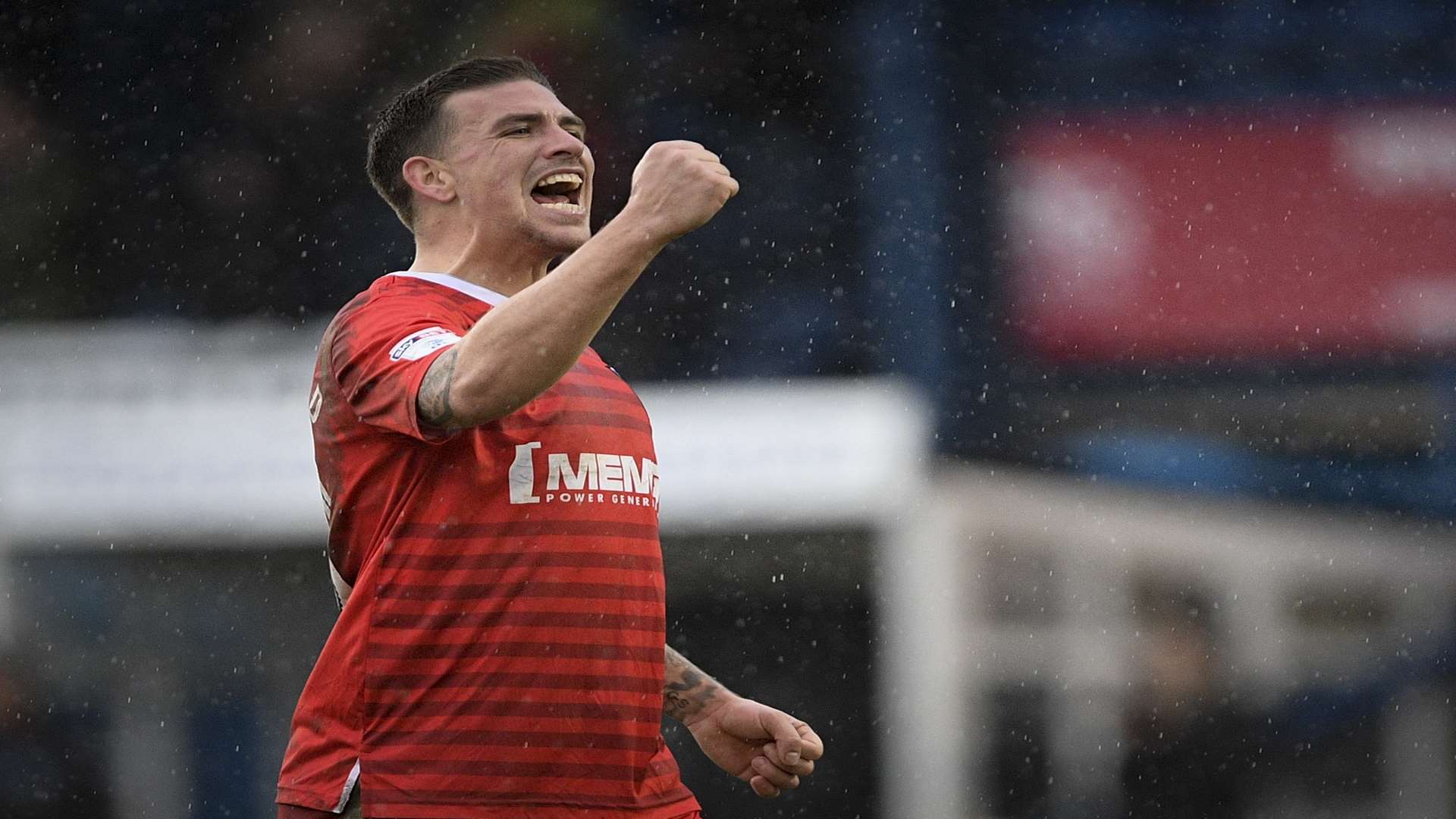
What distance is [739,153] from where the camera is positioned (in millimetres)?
6449

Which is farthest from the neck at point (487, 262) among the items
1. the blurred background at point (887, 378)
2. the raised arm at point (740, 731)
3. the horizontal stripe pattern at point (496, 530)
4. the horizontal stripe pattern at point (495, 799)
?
the blurred background at point (887, 378)

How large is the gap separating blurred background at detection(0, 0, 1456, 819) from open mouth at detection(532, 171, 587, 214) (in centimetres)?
357

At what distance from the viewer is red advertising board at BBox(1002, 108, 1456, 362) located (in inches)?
241

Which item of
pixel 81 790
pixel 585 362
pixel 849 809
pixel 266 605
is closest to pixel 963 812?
pixel 849 809

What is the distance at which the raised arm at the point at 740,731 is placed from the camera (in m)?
2.03

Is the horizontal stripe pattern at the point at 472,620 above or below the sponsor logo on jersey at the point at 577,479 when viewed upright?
below

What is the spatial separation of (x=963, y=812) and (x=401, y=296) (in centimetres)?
417

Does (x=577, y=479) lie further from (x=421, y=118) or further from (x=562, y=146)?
(x=421, y=118)

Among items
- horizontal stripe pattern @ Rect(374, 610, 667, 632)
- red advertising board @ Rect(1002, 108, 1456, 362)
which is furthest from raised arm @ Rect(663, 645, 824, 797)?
red advertising board @ Rect(1002, 108, 1456, 362)

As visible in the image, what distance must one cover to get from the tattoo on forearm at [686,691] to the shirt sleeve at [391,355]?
20.2 inches

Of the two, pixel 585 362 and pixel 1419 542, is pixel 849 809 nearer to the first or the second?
pixel 1419 542

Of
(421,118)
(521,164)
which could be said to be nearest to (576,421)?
(521,164)

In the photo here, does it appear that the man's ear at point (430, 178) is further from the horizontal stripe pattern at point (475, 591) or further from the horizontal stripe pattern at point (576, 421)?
the horizontal stripe pattern at point (475, 591)

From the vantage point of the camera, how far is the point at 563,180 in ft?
6.98
